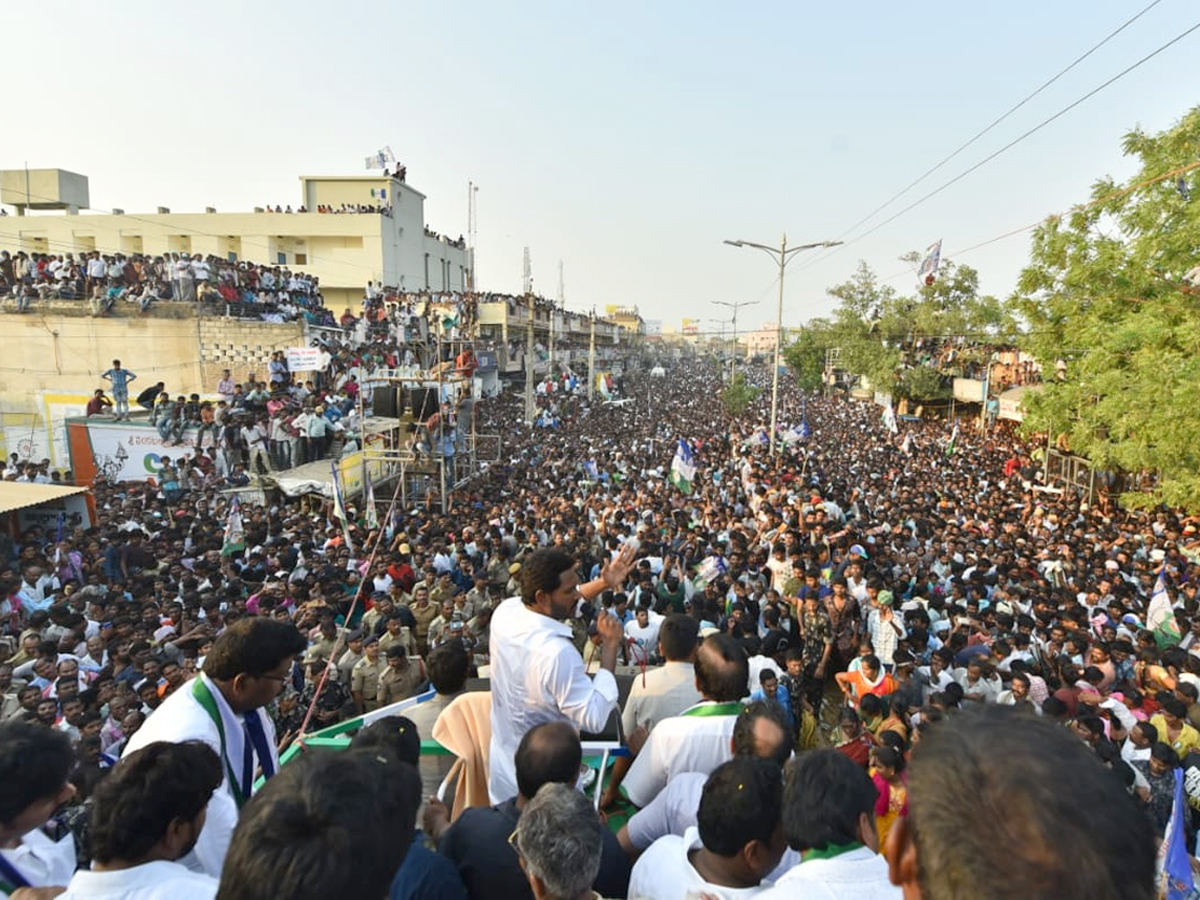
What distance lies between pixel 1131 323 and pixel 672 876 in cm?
1351

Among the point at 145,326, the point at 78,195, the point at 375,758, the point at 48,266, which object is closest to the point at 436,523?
the point at 375,758

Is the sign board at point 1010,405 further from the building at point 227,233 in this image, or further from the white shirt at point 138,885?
the building at point 227,233

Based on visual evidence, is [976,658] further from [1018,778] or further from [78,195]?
[78,195]

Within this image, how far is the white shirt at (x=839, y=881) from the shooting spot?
5.85 feet

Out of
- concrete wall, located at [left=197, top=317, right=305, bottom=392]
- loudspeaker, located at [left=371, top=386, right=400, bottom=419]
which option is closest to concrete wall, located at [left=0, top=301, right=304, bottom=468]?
concrete wall, located at [left=197, top=317, right=305, bottom=392]

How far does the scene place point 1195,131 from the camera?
1209 centimetres

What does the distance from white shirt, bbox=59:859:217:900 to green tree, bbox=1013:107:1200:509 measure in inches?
479

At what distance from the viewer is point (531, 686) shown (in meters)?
2.75

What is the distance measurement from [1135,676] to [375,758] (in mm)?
6952

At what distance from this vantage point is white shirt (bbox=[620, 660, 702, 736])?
3.37 m

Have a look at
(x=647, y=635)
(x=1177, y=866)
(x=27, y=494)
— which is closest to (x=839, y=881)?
(x=1177, y=866)

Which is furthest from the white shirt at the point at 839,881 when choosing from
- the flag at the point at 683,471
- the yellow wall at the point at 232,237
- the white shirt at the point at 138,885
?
the yellow wall at the point at 232,237

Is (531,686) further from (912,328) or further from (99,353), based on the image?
(912,328)

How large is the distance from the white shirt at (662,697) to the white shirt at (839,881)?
1.44m
